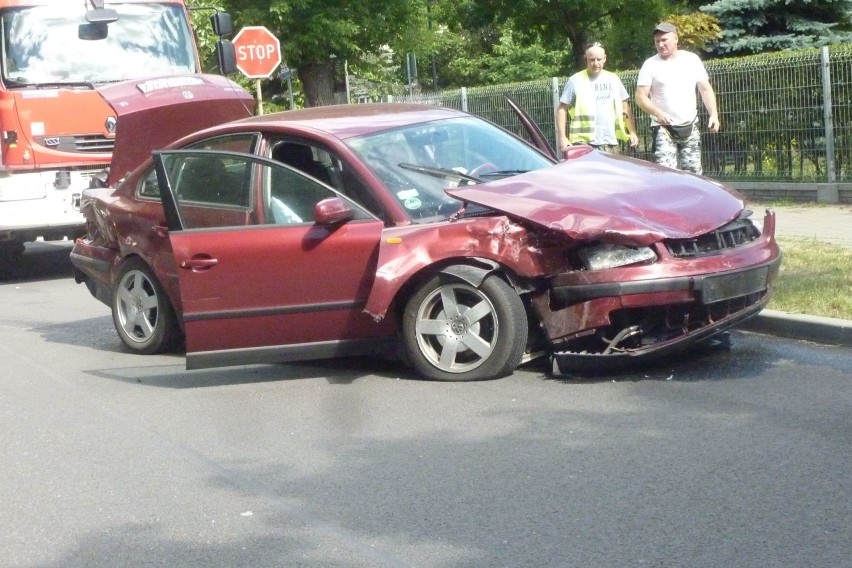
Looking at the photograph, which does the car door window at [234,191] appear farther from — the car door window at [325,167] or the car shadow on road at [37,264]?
the car shadow on road at [37,264]

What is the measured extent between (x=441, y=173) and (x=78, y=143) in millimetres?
7489

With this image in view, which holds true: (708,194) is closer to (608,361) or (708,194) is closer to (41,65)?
(608,361)

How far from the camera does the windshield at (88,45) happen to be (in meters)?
14.5

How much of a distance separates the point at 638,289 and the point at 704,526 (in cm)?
220

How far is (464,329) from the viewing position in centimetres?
748

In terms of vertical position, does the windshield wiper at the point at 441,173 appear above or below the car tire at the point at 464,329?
above

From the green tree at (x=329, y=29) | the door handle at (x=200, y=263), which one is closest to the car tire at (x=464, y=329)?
the door handle at (x=200, y=263)

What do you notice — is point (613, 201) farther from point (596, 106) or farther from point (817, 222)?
point (817, 222)

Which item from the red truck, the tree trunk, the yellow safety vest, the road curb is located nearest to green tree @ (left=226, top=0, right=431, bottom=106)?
the tree trunk

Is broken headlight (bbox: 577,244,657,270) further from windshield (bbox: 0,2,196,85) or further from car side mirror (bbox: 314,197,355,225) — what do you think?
windshield (bbox: 0,2,196,85)

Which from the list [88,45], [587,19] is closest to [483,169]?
[88,45]

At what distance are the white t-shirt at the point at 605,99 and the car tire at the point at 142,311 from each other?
452 centimetres

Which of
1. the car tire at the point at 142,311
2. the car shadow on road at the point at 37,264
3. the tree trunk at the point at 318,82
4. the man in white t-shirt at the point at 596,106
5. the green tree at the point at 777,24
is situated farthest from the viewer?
the tree trunk at the point at 318,82

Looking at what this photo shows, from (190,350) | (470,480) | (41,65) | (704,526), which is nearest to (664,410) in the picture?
(470,480)
